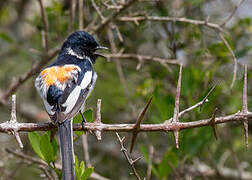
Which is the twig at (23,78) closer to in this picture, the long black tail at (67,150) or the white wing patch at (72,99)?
the white wing patch at (72,99)

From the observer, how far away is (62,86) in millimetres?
3479

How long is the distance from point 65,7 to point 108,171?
2.12m

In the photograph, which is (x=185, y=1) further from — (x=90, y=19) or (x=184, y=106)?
(x=184, y=106)

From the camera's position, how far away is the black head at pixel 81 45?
409cm

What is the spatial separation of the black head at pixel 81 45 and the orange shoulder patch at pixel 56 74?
0.40 meters

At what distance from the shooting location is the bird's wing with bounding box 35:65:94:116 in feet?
10.5

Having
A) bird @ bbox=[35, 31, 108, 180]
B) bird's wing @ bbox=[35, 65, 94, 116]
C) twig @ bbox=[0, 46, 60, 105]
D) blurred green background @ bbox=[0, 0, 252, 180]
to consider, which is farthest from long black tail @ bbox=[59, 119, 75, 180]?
twig @ bbox=[0, 46, 60, 105]

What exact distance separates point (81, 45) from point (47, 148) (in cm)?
156

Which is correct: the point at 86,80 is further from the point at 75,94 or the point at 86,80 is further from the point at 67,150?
the point at 67,150

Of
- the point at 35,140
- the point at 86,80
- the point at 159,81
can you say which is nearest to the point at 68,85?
the point at 86,80

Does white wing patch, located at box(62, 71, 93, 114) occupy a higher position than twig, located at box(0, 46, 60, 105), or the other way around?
twig, located at box(0, 46, 60, 105)

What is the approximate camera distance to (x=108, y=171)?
534 centimetres

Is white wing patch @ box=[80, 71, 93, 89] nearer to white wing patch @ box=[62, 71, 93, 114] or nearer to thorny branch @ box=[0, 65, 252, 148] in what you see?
white wing patch @ box=[62, 71, 93, 114]

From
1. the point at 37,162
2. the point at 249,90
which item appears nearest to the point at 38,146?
the point at 37,162
